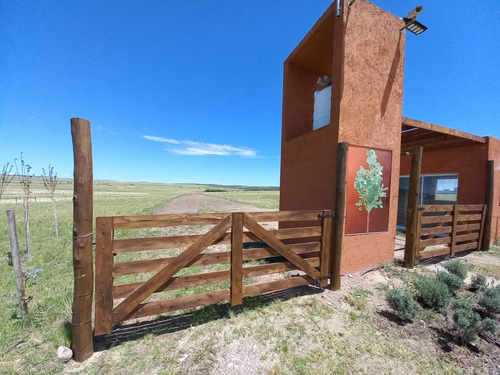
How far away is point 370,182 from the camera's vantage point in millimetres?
4727

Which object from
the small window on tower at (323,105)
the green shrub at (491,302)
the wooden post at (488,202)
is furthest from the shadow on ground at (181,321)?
the wooden post at (488,202)

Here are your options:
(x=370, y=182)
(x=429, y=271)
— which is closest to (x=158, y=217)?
(x=370, y=182)

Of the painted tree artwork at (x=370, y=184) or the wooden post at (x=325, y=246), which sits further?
the painted tree artwork at (x=370, y=184)

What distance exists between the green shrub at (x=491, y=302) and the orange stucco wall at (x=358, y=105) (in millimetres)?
1779

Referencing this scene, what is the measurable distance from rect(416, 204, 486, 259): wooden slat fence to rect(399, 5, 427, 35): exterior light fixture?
Answer: 173 inches

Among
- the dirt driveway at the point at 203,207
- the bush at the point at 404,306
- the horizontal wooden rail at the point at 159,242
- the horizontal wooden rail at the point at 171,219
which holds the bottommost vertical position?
the dirt driveway at the point at 203,207

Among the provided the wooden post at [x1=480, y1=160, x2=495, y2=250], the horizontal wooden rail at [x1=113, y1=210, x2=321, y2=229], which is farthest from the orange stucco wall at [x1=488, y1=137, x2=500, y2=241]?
the horizontal wooden rail at [x1=113, y1=210, x2=321, y2=229]

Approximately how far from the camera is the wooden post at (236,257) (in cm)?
322

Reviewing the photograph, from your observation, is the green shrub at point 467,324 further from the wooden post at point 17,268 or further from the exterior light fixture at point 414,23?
the wooden post at point 17,268

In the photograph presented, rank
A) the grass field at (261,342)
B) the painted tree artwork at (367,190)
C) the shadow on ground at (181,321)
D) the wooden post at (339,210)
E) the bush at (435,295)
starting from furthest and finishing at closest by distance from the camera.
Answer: the painted tree artwork at (367,190), the wooden post at (339,210), the bush at (435,295), the shadow on ground at (181,321), the grass field at (261,342)

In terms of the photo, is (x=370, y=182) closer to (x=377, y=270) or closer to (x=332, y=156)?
(x=332, y=156)

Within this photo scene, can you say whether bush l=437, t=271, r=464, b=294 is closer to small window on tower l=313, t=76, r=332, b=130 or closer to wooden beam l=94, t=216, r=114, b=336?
small window on tower l=313, t=76, r=332, b=130

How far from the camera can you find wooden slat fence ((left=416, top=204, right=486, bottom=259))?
5.30 meters

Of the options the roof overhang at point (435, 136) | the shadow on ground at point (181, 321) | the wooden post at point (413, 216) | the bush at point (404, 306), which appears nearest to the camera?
the shadow on ground at point (181, 321)
